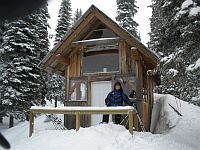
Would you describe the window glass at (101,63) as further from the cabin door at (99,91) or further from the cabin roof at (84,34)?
the cabin roof at (84,34)

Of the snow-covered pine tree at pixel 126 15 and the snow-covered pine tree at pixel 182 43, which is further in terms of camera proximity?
the snow-covered pine tree at pixel 126 15

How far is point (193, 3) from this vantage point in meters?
8.51

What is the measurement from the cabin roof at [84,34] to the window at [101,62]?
849 mm

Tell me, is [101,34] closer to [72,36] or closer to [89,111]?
[72,36]

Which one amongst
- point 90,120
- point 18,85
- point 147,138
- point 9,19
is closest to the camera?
point 9,19

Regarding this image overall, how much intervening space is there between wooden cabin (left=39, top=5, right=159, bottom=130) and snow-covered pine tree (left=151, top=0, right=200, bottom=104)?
2727 millimetres

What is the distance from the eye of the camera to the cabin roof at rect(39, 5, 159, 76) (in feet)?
39.9

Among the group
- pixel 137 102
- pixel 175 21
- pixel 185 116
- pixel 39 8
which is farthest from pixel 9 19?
pixel 185 116

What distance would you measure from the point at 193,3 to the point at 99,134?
4.49 meters

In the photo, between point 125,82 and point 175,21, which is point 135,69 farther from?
point 175,21

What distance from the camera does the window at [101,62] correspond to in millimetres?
13422

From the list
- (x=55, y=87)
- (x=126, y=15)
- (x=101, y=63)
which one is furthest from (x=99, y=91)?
(x=55, y=87)

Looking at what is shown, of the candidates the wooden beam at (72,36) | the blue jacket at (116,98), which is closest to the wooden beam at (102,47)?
the wooden beam at (72,36)

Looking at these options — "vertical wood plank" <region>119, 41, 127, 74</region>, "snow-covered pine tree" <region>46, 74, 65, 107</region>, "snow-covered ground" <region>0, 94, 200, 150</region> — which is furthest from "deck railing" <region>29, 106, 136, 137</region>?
"snow-covered pine tree" <region>46, 74, 65, 107</region>
